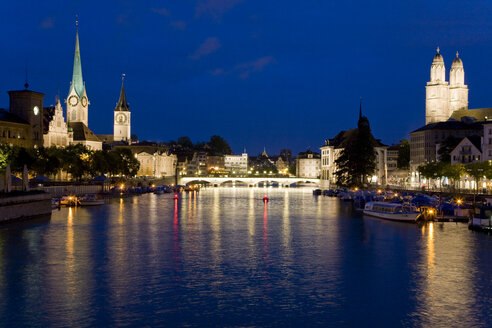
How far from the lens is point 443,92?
176750 millimetres

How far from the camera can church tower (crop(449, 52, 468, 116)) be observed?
178000mm

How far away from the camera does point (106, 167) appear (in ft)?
368

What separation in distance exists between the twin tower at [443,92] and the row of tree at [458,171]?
78.7m

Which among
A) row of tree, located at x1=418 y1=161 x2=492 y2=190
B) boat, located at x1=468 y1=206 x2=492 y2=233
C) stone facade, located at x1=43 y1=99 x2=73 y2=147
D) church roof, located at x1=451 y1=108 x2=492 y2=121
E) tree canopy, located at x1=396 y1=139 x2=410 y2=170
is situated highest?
church roof, located at x1=451 y1=108 x2=492 y2=121

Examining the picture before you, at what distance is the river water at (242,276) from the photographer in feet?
80.3

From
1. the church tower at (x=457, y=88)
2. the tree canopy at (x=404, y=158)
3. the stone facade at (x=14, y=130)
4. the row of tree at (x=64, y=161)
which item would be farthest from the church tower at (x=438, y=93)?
the stone facade at (x=14, y=130)

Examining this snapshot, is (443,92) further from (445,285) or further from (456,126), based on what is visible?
(445,285)

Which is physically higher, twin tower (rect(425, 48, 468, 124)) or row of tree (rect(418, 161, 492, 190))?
twin tower (rect(425, 48, 468, 124))

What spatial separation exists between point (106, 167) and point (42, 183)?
26541 millimetres

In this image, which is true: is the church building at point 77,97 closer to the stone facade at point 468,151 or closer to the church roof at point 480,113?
the church roof at point 480,113

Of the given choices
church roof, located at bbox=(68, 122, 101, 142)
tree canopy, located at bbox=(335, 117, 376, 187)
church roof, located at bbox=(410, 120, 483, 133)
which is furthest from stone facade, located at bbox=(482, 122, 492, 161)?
church roof, located at bbox=(68, 122, 101, 142)

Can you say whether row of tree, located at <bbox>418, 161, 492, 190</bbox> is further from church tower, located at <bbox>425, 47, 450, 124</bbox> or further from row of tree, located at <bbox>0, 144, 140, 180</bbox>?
church tower, located at <bbox>425, 47, 450, 124</bbox>

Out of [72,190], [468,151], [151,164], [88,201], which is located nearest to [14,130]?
[72,190]

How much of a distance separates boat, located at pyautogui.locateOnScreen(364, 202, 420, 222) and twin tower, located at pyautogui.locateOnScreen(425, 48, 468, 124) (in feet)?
391
